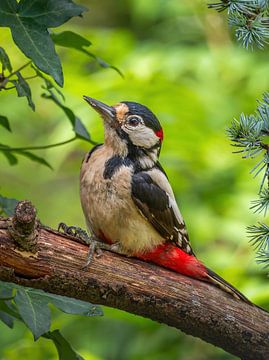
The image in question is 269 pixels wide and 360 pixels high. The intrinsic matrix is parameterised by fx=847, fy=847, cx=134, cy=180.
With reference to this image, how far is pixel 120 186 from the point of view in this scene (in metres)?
3.04

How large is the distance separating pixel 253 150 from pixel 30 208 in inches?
25.3

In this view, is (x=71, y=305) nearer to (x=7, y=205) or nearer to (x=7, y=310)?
(x=7, y=310)

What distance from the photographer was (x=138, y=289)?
107 inches

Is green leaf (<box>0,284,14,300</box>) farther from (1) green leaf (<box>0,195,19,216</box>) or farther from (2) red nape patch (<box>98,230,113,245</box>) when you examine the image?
(2) red nape patch (<box>98,230,113,245</box>)

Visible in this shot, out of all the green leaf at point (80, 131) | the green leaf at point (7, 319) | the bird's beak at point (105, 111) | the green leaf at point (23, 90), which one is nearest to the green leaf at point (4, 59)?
the green leaf at point (23, 90)

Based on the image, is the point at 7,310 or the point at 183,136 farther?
the point at 183,136

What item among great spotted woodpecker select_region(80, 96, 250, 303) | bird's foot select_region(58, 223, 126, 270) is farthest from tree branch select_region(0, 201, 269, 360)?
great spotted woodpecker select_region(80, 96, 250, 303)

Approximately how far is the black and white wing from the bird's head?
4.6 inches

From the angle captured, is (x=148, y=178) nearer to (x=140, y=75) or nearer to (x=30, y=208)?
(x=30, y=208)

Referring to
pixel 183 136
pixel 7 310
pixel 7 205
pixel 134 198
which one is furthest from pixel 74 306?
pixel 183 136

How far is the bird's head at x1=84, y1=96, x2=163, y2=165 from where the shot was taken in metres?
3.23

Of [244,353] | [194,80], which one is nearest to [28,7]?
[244,353]

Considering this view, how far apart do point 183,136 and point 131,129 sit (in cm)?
115

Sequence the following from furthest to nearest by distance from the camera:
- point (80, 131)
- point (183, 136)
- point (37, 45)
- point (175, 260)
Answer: point (183, 136)
point (175, 260)
point (80, 131)
point (37, 45)
